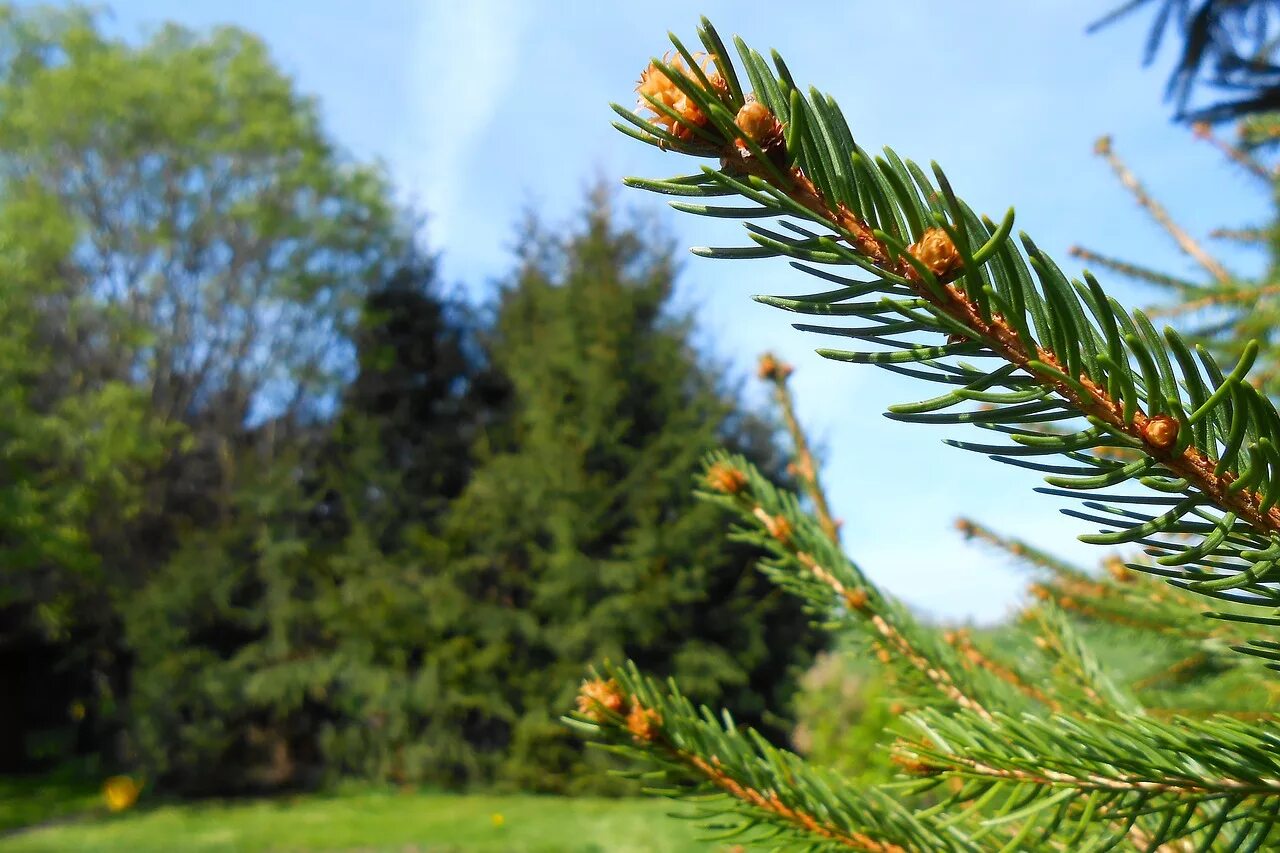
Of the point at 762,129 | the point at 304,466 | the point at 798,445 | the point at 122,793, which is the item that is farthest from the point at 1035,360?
the point at 304,466

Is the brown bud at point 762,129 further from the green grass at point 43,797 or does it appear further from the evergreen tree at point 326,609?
the green grass at point 43,797

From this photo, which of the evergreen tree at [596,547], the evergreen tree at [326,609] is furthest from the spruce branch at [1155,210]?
the evergreen tree at [326,609]

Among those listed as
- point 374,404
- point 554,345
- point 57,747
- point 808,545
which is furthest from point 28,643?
point 808,545

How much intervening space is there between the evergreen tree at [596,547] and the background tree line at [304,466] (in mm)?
52

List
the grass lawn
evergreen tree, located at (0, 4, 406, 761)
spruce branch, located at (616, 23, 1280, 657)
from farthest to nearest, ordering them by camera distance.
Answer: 1. evergreen tree, located at (0, 4, 406, 761)
2. the grass lawn
3. spruce branch, located at (616, 23, 1280, 657)

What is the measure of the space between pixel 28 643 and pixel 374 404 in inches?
279

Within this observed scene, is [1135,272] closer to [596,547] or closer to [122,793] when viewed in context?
[596,547]

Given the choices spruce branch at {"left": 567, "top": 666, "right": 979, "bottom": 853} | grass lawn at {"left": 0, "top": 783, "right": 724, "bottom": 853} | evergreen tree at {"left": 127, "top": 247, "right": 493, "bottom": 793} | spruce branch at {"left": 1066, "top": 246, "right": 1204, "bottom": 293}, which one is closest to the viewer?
spruce branch at {"left": 567, "top": 666, "right": 979, "bottom": 853}

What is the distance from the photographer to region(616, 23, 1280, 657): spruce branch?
0.34 meters

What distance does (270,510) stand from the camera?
42.6ft

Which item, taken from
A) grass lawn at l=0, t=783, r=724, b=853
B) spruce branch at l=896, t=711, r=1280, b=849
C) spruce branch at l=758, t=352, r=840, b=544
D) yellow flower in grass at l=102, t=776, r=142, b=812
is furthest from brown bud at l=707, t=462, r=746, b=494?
yellow flower in grass at l=102, t=776, r=142, b=812

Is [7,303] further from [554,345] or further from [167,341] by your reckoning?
[554,345]

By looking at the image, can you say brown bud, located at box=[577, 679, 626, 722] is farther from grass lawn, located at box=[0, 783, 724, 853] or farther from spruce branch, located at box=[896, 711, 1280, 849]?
grass lawn, located at box=[0, 783, 724, 853]

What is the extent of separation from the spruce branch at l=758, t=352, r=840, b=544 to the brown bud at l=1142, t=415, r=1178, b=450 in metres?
0.71
